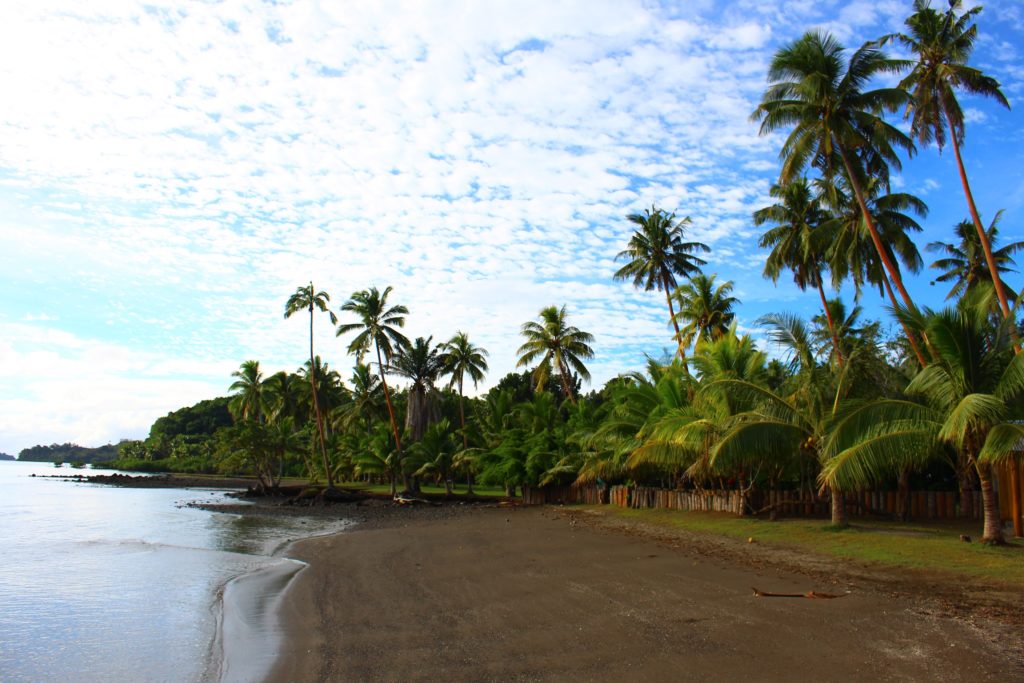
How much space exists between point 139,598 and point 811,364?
613 inches

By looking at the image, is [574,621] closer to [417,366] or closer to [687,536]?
[687,536]

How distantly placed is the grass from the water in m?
10.3

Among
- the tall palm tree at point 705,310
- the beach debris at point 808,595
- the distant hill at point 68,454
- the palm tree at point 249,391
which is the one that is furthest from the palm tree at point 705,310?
the distant hill at point 68,454

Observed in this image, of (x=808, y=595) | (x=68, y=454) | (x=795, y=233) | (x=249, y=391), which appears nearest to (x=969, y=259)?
(x=795, y=233)

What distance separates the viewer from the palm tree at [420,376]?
42531mm

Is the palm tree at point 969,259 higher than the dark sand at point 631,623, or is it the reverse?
the palm tree at point 969,259

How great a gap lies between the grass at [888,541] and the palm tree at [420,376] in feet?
82.7

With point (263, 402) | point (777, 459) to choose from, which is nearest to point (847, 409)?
point (777, 459)

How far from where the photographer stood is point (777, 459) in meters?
18.2

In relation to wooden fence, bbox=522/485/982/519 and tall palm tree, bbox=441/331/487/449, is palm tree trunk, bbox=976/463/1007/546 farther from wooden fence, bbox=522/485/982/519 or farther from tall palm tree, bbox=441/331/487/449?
tall palm tree, bbox=441/331/487/449

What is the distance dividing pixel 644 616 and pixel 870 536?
8242 millimetres

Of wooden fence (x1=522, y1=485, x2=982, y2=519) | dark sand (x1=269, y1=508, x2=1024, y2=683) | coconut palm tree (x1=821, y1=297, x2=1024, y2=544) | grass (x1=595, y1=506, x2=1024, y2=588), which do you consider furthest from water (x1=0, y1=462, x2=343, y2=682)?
wooden fence (x1=522, y1=485, x2=982, y2=519)

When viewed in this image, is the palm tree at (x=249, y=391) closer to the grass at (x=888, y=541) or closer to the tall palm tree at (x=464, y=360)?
the tall palm tree at (x=464, y=360)

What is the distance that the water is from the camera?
28.6 feet
